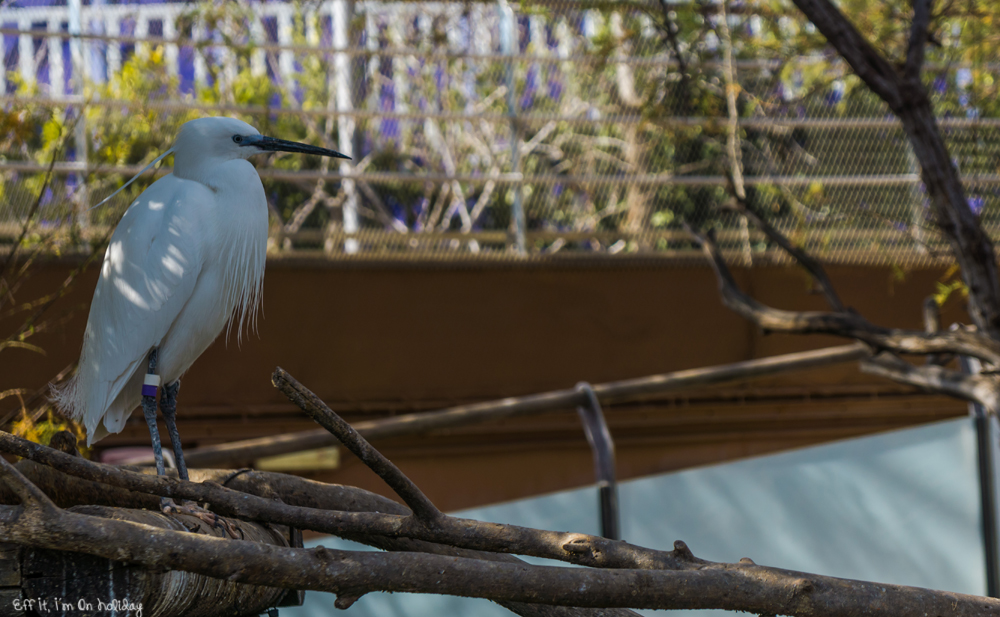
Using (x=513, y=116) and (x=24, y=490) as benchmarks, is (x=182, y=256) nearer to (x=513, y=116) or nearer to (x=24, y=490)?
(x=24, y=490)

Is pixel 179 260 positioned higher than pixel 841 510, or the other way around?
pixel 179 260

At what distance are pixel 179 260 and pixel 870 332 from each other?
→ 1673 millimetres

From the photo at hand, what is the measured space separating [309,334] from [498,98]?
1.42 meters

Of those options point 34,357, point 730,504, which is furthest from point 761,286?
point 34,357

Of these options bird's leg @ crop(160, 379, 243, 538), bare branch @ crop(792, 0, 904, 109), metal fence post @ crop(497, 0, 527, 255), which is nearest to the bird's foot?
bird's leg @ crop(160, 379, 243, 538)

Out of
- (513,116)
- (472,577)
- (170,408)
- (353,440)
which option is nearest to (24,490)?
(353,440)

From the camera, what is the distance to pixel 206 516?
49.8 inches

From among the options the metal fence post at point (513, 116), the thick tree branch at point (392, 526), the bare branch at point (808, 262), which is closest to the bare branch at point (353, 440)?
the thick tree branch at point (392, 526)

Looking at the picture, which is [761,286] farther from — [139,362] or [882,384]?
[139,362]

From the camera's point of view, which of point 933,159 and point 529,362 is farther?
point 529,362

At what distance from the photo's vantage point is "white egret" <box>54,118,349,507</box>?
160 cm

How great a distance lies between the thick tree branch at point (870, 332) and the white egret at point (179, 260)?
140cm

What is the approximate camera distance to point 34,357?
331cm

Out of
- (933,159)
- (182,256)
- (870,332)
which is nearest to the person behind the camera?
(182,256)
